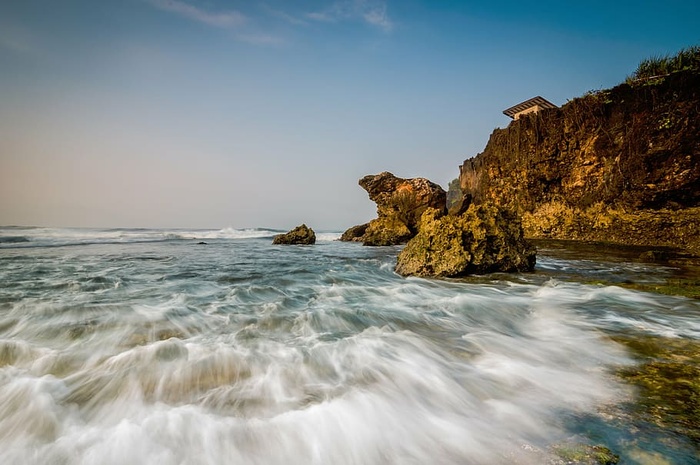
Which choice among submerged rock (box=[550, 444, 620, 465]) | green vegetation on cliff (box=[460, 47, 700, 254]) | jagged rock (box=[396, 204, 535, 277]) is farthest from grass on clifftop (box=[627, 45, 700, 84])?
submerged rock (box=[550, 444, 620, 465])

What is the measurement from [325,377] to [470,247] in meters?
5.32

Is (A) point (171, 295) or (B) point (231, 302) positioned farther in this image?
(A) point (171, 295)

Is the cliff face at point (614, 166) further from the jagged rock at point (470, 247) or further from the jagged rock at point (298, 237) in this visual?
the jagged rock at point (298, 237)

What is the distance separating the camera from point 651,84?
1281 cm

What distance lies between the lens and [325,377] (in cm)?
234

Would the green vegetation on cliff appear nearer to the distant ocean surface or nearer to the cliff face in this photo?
the cliff face

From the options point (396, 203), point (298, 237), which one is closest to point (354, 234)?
point (396, 203)

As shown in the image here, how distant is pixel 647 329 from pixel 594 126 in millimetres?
16229

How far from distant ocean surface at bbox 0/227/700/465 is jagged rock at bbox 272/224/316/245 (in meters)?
16.2

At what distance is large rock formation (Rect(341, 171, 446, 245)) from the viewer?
74.4 ft

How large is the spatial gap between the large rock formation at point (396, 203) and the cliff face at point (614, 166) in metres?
5.39

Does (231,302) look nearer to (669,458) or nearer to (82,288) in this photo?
(82,288)

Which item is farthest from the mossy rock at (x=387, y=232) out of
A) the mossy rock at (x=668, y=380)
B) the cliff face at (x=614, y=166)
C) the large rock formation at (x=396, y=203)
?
the mossy rock at (x=668, y=380)

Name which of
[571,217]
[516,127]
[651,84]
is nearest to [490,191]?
[516,127]
